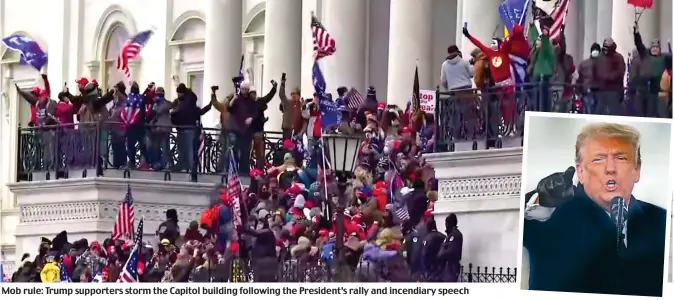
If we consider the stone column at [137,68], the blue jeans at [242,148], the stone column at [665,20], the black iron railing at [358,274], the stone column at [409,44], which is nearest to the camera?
the black iron railing at [358,274]

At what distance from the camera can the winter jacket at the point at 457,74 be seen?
38031 millimetres

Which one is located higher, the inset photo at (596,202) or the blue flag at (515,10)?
the blue flag at (515,10)

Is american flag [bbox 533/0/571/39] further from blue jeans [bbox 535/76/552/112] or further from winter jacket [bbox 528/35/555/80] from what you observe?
blue jeans [bbox 535/76/552/112]

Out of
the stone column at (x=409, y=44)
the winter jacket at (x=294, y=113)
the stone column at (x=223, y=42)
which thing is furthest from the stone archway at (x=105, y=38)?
the winter jacket at (x=294, y=113)

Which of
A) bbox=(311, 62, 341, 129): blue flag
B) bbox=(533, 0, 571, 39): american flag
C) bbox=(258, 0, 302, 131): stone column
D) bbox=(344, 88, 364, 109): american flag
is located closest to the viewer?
bbox=(533, 0, 571, 39): american flag

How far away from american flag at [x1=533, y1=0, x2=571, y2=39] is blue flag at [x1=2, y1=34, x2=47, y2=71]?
954 inches

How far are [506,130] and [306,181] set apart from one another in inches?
202

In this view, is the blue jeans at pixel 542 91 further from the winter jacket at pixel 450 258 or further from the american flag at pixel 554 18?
the winter jacket at pixel 450 258

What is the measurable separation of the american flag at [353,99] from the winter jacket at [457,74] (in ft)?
17.9

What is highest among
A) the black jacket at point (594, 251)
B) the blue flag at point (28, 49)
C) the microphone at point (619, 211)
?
the blue flag at point (28, 49)

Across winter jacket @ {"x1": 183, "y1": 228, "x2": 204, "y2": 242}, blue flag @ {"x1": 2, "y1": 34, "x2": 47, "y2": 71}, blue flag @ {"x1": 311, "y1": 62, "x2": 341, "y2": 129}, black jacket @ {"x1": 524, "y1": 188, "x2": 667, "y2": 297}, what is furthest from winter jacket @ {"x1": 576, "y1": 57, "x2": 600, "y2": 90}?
blue flag @ {"x1": 2, "y1": 34, "x2": 47, "y2": 71}

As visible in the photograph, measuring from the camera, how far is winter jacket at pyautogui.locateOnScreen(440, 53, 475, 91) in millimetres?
38031

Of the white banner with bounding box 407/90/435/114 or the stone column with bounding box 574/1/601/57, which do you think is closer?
the white banner with bounding box 407/90/435/114

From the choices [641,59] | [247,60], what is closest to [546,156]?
[641,59]
